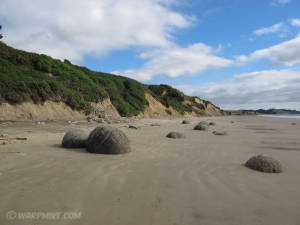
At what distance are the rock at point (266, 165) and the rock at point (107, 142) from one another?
3051 mm

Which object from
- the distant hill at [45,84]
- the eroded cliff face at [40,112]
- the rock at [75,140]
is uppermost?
the distant hill at [45,84]

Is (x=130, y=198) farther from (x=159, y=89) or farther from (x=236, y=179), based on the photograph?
(x=159, y=89)

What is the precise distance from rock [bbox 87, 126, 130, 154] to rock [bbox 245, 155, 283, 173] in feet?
10.0

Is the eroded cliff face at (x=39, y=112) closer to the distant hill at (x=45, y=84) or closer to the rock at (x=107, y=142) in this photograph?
the distant hill at (x=45, y=84)

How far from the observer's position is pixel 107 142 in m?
5.16

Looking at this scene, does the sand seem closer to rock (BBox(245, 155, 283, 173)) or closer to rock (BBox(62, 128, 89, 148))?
rock (BBox(245, 155, 283, 173))

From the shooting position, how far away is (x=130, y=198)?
2.60 metres

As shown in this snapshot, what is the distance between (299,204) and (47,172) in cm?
386

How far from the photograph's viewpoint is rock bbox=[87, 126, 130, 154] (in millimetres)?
5137

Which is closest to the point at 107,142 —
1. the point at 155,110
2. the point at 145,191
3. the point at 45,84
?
the point at 145,191

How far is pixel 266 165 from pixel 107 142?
3652mm

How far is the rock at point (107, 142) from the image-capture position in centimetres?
514

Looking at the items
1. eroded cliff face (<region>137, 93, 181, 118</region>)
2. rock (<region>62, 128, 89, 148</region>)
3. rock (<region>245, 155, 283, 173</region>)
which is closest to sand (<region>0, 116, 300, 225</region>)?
rock (<region>245, 155, 283, 173</region>)

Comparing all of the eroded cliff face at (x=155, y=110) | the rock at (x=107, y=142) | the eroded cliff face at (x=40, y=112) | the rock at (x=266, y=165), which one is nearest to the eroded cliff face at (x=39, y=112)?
the eroded cliff face at (x=40, y=112)
